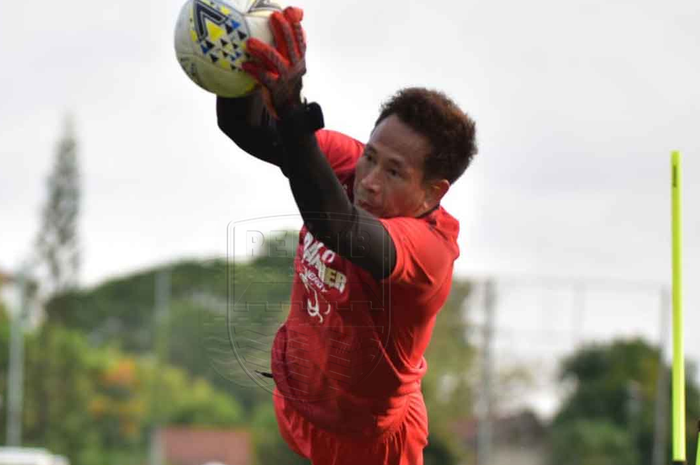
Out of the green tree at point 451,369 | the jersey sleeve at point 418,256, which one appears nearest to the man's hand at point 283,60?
the jersey sleeve at point 418,256

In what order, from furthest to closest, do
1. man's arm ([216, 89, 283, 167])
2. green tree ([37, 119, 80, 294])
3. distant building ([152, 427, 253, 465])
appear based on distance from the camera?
green tree ([37, 119, 80, 294]), distant building ([152, 427, 253, 465]), man's arm ([216, 89, 283, 167])

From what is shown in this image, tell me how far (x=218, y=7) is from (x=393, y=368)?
1.84m

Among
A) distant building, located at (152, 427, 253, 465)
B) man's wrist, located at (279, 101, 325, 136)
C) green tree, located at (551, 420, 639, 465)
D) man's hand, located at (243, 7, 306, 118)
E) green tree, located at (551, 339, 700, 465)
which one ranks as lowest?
distant building, located at (152, 427, 253, 465)

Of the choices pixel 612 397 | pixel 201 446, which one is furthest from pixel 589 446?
pixel 201 446

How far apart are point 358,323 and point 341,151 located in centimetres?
86

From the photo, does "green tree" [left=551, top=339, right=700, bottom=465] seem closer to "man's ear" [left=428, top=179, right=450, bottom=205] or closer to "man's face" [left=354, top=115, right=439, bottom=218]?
"man's ear" [left=428, top=179, right=450, bottom=205]

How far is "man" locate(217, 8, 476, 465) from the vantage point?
15.7 ft

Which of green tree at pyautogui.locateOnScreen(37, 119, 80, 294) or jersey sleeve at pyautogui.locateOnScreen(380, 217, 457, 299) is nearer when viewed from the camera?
jersey sleeve at pyautogui.locateOnScreen(380, 217, 457, 299)

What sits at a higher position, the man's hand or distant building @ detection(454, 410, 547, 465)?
the man's hand

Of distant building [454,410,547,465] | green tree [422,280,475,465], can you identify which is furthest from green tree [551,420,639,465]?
green tree [422,280,475,465]

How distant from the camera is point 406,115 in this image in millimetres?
5461

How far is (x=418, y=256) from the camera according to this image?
16.8ft

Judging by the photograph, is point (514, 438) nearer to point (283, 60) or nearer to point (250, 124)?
point (250, 124)

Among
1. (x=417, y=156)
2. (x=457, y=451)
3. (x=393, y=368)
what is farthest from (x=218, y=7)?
(x=457, y=451)
